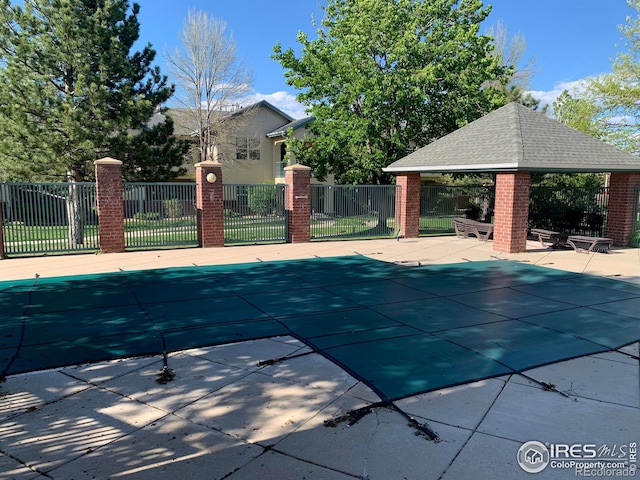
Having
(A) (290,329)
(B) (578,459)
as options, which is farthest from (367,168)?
(B) (578,459)

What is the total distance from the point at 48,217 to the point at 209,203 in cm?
427

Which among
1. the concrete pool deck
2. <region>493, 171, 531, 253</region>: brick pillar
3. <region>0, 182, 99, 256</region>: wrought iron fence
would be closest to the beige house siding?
<region>0, 182, 99, 256</region>: wrought iron fence

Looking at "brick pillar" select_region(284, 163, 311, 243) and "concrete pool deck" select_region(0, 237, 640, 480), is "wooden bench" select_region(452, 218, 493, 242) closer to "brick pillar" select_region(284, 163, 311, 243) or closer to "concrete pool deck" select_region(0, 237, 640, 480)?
"brick pillar" select_region(284, 163, 311, 243)

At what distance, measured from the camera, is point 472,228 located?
16656 millimetres

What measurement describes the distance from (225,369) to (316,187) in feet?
37.7

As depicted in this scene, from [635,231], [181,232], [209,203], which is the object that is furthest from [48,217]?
[635,231]

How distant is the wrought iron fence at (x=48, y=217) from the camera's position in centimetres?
1208

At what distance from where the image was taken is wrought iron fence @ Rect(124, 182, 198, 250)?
44.0 feet

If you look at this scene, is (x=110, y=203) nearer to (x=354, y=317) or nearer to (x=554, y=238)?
Answer: (x=354, y=317)

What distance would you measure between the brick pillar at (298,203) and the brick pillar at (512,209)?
19.2 feet

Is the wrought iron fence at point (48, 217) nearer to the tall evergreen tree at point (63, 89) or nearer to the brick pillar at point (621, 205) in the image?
the tall evergreen tree at point (63, 89)

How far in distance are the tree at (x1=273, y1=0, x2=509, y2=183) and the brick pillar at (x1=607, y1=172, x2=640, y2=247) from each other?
19.6 ft

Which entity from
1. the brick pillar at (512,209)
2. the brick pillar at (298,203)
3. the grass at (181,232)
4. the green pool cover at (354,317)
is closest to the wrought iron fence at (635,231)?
the brick pillar at (512,209)

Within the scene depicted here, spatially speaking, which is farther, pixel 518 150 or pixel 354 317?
pixel 518 150
